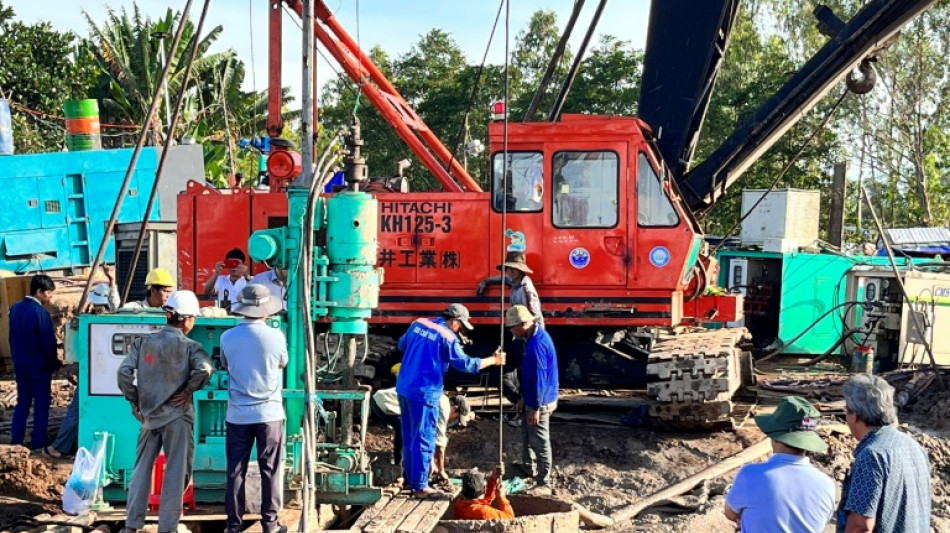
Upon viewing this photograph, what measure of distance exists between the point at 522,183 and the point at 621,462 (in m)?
3.00

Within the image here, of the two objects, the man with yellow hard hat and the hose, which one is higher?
the man with yellow hard hat

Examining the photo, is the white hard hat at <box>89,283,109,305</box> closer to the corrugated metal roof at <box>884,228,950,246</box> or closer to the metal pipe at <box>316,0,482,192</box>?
the metal pipe at <box>316,0,482,192</box>

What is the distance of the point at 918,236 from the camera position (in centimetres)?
2278

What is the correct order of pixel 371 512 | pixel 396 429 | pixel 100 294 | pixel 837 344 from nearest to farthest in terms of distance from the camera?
pixel 371 512 → pixel 396 429 → pixel 100 294 → pixel 837 344

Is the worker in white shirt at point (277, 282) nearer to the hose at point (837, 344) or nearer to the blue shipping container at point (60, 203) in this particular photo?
the blue shipping container at point (60, 203)

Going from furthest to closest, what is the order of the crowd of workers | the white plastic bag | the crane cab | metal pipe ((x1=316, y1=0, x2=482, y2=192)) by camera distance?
metal pipe ((x1=316, y1=0, x2=482, y2=192)) < the crane cab < the white plastic bag < the crowd of workers

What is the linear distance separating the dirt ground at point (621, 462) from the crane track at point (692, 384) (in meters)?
0.34

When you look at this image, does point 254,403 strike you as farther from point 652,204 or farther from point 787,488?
point 652,204

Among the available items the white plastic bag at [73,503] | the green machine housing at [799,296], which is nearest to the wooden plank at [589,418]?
the white plastic bag at [73,503]

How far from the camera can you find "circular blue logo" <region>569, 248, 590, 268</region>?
11.7 meters

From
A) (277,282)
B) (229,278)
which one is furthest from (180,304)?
(229,278)

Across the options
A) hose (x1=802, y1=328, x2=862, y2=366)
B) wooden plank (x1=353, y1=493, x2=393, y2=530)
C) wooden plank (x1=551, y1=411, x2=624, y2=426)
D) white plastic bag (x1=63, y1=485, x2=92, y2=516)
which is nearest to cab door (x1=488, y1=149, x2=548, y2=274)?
Answer: wooden plank (x1=551, y1=411, x2=624, y2=426)

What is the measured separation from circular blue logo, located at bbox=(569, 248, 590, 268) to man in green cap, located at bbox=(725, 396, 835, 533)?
6.58 m

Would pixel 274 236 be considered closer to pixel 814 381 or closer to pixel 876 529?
pixel 876 529
